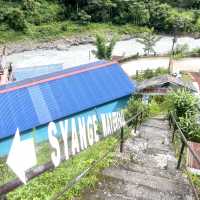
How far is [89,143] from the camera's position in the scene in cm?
410

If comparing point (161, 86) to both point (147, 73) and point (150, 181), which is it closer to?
point (147, 73)

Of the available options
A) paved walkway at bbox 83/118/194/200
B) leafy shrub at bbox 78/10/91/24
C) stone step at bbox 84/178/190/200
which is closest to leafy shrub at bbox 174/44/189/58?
leafy shrub at bbox 78/10/91/24

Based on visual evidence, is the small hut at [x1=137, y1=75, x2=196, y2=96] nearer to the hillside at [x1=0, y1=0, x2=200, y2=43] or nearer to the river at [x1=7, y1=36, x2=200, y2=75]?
the river at [x1=7, y1=36, x2=200, y2=75]

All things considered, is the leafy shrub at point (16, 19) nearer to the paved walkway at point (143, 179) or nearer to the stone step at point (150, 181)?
the paved walkway at point (143, 179)

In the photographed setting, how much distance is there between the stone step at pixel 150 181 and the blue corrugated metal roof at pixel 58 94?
11.5m

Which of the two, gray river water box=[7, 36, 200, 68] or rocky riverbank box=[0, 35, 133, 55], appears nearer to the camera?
gray river water box=[7, 36, 200, 68]

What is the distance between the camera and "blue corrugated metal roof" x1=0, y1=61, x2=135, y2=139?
17.0 m

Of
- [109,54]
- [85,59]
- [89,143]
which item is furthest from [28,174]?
[85,59]

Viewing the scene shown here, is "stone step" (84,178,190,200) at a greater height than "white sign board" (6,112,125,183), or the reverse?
"white sign board" (6,112,125,183)

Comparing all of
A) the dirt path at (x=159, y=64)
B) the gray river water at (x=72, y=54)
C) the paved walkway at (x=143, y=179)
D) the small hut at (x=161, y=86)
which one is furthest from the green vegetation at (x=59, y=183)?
the gray river water at (x=72, y=54)

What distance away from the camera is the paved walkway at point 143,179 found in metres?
4.85

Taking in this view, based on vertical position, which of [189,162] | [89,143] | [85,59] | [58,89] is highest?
[89,143]

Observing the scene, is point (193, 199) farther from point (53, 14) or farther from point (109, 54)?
point (53, 14)

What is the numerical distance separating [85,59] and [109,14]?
14.6m
